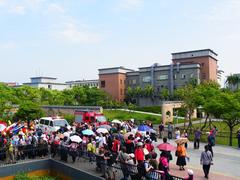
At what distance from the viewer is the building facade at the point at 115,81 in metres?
90.0

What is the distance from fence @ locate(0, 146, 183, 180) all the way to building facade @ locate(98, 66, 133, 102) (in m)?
71.8

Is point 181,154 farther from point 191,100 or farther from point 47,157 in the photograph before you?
point 191,100

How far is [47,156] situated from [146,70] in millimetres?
67682

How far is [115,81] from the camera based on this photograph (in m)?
90.2

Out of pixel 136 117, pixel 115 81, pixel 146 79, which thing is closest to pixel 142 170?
pixel 136 117

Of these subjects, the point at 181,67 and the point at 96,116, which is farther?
the point at 181,67

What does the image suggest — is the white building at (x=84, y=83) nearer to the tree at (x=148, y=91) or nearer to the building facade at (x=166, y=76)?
the building facade at (x=166, y=76)

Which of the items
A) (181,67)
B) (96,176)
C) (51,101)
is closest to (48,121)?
(96,176)

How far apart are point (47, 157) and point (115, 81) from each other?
7254cm

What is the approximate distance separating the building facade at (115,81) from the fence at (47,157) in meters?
71.8

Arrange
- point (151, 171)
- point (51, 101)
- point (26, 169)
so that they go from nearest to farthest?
point (151, 171), point (26, 169), point (51, 101)

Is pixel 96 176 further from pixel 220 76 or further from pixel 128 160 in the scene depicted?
pixel 220 76

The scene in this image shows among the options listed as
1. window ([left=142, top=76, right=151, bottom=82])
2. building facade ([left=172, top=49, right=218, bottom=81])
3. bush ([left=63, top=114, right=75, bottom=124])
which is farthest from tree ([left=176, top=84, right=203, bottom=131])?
window ([left=142, top=76, right=151, bottom=82])

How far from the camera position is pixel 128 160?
12344 millimetres
